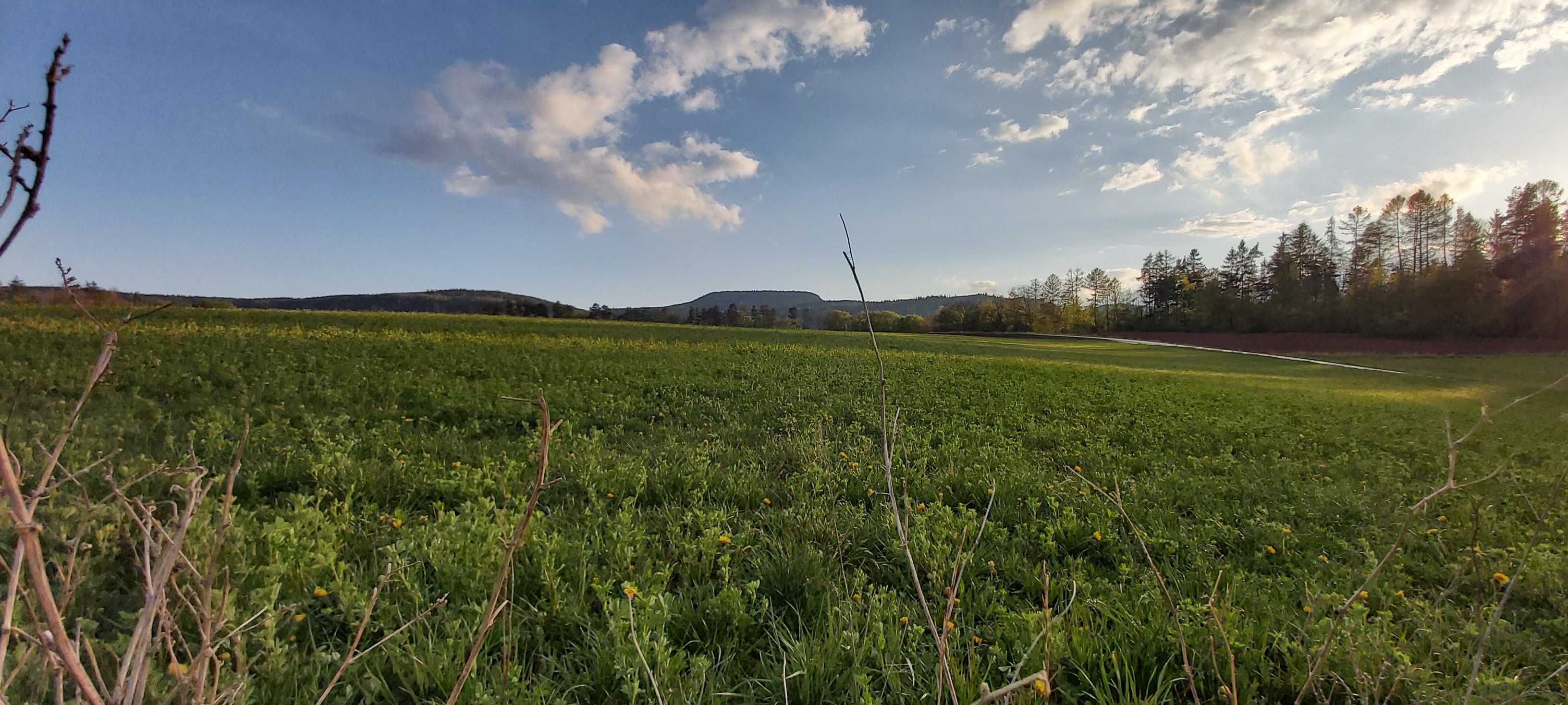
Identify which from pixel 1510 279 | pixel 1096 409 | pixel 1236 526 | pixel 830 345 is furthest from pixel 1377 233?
pixel 1236 526

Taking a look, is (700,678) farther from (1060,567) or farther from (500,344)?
(500,344)

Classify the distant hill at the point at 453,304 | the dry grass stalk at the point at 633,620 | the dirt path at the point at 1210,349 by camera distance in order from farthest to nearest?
the distant hill at the point at 453,304 < the dirt path at the point at 1210,349 < the dry grass stalk at the point at 633,620

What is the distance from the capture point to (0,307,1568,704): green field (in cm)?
241

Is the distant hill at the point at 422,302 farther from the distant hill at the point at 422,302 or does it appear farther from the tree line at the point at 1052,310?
the tree line at the point at 1052,310

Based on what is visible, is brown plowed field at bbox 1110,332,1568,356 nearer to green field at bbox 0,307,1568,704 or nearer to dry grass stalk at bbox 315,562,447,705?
green field at bbox 0,307,1568,704

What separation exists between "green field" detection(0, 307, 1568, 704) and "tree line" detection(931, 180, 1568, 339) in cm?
2775

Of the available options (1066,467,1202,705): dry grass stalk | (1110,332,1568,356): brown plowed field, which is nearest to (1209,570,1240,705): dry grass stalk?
(1066,467,1202,705): dry grass stalk

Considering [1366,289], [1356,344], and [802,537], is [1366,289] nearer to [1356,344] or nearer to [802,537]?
[1356,344]

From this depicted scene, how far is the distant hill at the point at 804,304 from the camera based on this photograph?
7881 centimetres

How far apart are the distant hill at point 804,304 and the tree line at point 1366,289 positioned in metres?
12.8

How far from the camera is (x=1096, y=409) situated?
10422 mm

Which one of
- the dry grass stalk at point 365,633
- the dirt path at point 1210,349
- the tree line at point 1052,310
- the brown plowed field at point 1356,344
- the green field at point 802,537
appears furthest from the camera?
the tree line at point 1052,310

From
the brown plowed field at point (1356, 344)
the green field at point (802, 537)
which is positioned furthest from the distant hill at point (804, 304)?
the green field at point (802, 537)

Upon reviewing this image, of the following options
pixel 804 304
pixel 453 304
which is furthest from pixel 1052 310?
pixel 453 304
